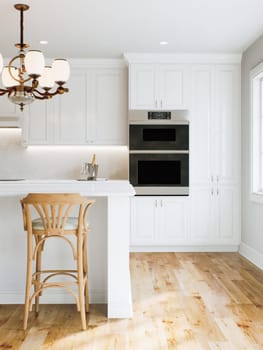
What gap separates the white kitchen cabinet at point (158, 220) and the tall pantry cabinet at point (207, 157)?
13mm

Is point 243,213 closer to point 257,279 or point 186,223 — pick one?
point 186,223

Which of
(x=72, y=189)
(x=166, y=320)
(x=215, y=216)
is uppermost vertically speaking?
(x=72, y=189)

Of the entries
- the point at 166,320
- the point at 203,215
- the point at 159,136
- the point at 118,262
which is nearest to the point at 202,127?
the point at 159,136

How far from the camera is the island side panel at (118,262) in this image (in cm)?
318

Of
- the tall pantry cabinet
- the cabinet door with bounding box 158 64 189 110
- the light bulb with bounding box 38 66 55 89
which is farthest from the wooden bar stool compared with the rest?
the cabinet door with bounding box 158 64 189 110

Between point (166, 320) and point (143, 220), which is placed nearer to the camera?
point (166, 320)

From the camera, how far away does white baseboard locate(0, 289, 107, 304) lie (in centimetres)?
347

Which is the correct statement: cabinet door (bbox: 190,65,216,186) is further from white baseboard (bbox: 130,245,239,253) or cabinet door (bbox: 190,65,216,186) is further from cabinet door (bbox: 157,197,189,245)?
white baseboard (bbox: 130,245,239,253)

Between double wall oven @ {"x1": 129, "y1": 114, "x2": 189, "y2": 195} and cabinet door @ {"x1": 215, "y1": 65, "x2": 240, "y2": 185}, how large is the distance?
0.47 metres

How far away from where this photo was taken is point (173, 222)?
18.8 ft

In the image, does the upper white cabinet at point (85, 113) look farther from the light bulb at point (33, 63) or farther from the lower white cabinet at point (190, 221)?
the light bulb at point (33, 63)

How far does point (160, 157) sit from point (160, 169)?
16cm

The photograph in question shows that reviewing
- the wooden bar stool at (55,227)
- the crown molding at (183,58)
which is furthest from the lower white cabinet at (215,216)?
the wooden bar stool at (55,227)

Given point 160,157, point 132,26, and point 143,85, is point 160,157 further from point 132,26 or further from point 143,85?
point 132,26
